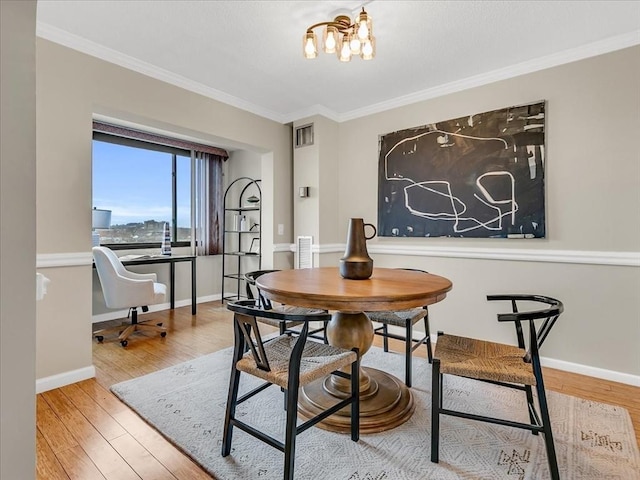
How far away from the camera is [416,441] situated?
1.73 metres

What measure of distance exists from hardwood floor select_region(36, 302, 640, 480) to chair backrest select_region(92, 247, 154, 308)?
0.39m

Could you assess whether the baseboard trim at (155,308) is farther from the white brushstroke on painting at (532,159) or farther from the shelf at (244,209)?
the white brushstroke on painting at (532,159)

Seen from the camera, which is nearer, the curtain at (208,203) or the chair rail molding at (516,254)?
the chair rail molding at (516,254)

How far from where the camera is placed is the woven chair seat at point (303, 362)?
145 cm

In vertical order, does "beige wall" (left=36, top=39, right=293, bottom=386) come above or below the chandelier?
below

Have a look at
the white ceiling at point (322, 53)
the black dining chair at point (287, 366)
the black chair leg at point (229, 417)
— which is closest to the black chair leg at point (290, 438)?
the black dining chair at point (287, 366)

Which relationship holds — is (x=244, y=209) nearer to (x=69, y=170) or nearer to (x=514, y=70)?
(x=69, y=170)

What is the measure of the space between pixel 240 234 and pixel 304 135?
79.6 inches

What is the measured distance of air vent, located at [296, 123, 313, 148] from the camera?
378 cm

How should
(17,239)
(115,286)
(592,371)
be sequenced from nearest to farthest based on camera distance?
(17,239), (592,371), (115,286)

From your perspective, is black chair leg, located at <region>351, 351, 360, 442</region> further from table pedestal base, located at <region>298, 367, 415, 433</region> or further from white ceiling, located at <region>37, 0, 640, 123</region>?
white ceiling, located at <region>37, 0, 640, 123</region>

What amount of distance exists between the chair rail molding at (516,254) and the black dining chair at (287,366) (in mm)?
1815

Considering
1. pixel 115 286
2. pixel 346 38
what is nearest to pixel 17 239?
pixel 346 38

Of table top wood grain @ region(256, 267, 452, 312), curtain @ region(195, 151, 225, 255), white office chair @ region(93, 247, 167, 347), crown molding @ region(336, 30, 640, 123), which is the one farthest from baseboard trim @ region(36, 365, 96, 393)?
crown molding @ region(336, 30, 640, 123)
